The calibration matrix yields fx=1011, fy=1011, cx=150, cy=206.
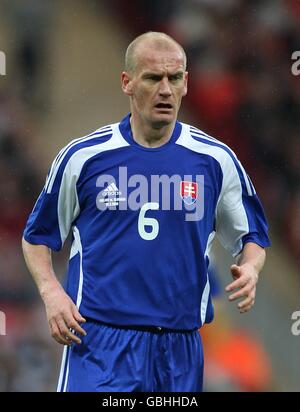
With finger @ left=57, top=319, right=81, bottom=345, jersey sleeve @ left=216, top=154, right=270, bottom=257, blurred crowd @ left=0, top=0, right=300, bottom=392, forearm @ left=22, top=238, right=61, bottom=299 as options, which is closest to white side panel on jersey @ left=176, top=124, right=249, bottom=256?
jersey sleeve @ left=216, top=154, right=270, bottom=257

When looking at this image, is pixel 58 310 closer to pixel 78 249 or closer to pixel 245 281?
pixel 78 249

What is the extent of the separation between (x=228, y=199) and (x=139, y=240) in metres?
0.50

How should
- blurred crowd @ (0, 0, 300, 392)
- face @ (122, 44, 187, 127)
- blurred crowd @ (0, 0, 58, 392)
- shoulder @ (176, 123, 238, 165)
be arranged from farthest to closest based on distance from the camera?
blurred crowd @ (0, 0, 300, 392)
blurred crowd @ (0, 0, 58, 392)
shoulder @ (176, 123, 238, 165)
face @ (122, 44, 187, 127)

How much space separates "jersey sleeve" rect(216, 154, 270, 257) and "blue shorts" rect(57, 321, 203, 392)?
1.77 ft

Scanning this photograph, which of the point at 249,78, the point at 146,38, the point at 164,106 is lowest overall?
the point at 164,106

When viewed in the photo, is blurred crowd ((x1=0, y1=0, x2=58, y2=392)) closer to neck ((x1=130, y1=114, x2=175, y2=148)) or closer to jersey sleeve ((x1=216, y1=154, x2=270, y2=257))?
jersey sleeve ((x1=216, y1=154, x2=270, y2=257))

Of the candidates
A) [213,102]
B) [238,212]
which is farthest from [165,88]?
[213,102]

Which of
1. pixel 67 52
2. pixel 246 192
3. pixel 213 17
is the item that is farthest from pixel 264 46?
pixel 246 192

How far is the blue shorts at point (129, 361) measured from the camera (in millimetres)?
4238

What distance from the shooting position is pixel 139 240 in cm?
429

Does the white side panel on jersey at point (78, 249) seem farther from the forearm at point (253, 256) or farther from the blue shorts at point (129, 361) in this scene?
the forearm at point (253, 256)

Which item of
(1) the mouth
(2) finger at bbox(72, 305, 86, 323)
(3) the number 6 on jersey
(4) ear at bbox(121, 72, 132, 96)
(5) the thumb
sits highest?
(4) ear at bbox(121, 72, 132, 96)

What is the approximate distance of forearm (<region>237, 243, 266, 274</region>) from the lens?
441 cm

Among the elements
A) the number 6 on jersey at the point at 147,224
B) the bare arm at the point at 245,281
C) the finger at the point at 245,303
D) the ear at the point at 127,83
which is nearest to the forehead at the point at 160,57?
the ear at the point at 127,83
